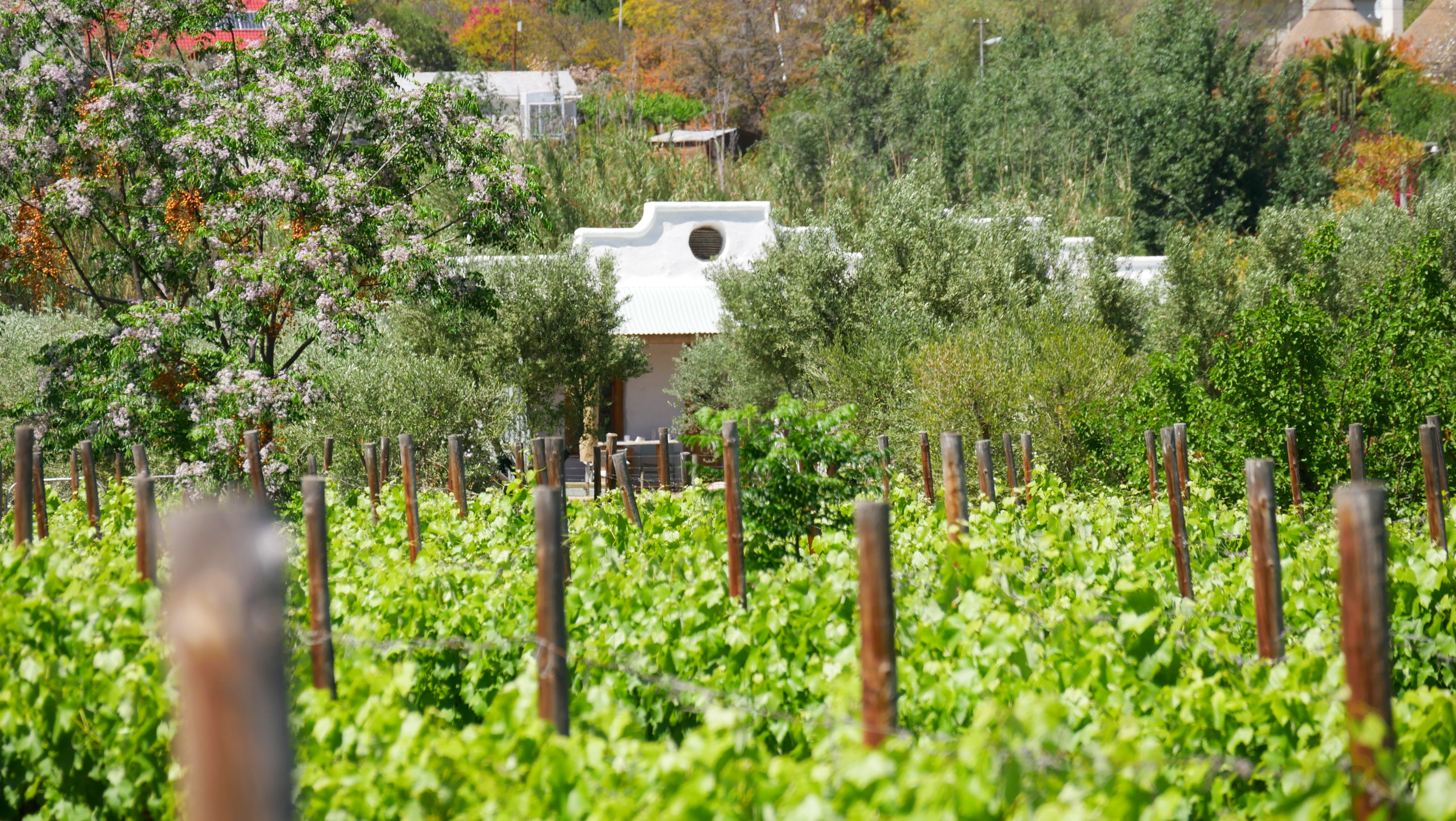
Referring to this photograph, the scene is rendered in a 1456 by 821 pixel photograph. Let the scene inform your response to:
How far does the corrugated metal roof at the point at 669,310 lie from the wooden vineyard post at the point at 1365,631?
15.8 metres

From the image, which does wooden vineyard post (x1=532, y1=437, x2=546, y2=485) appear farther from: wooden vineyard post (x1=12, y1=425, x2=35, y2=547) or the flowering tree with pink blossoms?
the flowering tree with pink blossoms

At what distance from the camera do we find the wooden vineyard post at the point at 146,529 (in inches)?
179

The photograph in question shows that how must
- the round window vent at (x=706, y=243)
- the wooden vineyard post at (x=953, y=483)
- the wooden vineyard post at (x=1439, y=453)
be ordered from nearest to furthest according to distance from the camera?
1. the wooden vineyard post at (x=953, y=483)
2. the wooden vineyard post at (x=1439, y=453)
3. the round window vent at (x=706, y=243)

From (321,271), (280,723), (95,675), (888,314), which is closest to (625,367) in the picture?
(888,314)

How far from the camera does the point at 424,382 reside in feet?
43.8

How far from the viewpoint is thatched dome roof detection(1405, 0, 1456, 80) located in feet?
128

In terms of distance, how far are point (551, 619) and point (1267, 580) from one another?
7.91 ft

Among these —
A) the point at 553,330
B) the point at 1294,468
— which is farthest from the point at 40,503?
the point at 553,330

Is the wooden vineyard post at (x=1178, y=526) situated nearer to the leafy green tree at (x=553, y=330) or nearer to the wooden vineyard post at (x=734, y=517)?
the wooden vineyard post at (x=734, y=517)

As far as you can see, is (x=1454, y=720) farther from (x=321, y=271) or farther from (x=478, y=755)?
(x=321, y=271)

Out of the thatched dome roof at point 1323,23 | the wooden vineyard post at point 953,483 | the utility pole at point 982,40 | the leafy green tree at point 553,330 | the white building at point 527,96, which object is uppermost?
the thatched dome roof at point 1323,23

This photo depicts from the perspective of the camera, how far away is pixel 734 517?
5113 millimetres

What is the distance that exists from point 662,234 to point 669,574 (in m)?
14.8

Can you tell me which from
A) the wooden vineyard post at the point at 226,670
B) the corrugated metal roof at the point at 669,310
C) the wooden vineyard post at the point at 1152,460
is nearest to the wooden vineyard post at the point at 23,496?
the wooden vineyard post at the point at 226,670
